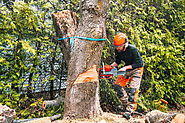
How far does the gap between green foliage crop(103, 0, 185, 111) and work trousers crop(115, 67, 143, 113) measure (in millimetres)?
815

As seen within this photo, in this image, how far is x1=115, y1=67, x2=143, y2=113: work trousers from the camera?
2854 mm

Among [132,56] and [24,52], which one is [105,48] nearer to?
[132,56]

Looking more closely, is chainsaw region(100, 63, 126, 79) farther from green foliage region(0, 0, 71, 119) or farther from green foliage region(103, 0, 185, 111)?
green foliage region(0, 0, 71, 119)

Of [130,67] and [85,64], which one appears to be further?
[130,67]

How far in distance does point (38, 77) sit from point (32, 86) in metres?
0.24

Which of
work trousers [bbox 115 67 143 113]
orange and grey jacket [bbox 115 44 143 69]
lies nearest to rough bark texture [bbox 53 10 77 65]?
orange and grey jacket [bbox 115 44 143 69]

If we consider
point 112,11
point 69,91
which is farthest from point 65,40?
point 112,11

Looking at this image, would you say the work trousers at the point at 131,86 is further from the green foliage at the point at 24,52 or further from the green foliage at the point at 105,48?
the green foliage at the point at 24,52

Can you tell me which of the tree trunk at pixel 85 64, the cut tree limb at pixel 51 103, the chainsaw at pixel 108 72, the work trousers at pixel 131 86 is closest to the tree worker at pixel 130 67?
the work trousers at pixel 131 86

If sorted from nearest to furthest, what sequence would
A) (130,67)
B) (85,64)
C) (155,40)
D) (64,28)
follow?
(85,64), (64,28), (130,67), (155,40)

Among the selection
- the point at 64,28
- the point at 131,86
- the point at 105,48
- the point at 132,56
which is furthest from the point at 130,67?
the point at 64,28

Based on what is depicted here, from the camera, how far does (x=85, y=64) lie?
2.34 meters

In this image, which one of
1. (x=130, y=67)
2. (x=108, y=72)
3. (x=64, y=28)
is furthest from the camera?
(x=130, y=67)

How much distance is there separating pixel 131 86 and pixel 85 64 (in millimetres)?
1307
